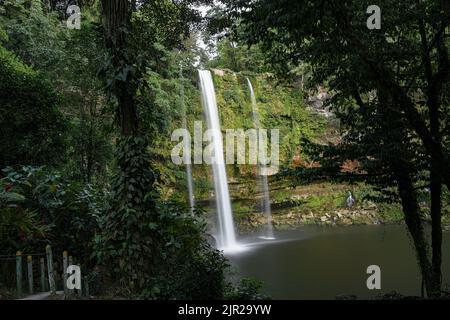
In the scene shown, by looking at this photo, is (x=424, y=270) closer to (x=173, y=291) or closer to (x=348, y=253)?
(x=173, y=291)

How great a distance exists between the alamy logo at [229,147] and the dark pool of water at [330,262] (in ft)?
13.9

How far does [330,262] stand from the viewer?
45.6ft

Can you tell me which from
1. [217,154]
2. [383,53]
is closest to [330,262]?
[217,154]

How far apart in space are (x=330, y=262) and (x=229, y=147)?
9363 mm

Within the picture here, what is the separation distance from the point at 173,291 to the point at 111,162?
323 inches

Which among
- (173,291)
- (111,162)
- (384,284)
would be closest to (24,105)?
(111,162)

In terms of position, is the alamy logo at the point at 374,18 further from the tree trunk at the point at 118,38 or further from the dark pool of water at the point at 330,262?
the dark pool of water at the point at 330,262

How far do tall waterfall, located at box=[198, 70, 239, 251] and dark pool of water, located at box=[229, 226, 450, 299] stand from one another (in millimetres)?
1648

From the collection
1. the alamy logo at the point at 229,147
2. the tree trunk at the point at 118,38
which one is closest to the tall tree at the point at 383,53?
the tree trunk at the point at 118,38

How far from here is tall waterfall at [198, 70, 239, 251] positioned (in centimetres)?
2031

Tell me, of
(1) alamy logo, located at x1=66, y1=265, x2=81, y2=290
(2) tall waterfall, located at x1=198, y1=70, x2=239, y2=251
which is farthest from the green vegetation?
(2) tall waterfall, located at x1=198, y1=70, x2=239, y2=251

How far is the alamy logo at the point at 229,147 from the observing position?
2048 cm

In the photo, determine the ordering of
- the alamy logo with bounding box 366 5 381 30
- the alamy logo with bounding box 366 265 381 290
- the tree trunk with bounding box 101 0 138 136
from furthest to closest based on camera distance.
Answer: the alamy logo with bounding box 366 265 381 290
the alamy logo with bounding box 366 5 381 30
the tree trunk with bounding box 101 0 138 136

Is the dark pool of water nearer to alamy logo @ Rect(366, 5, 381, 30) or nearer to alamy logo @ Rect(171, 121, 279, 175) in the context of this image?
alamy logo @ Rect(171, 121, 279, 175)
